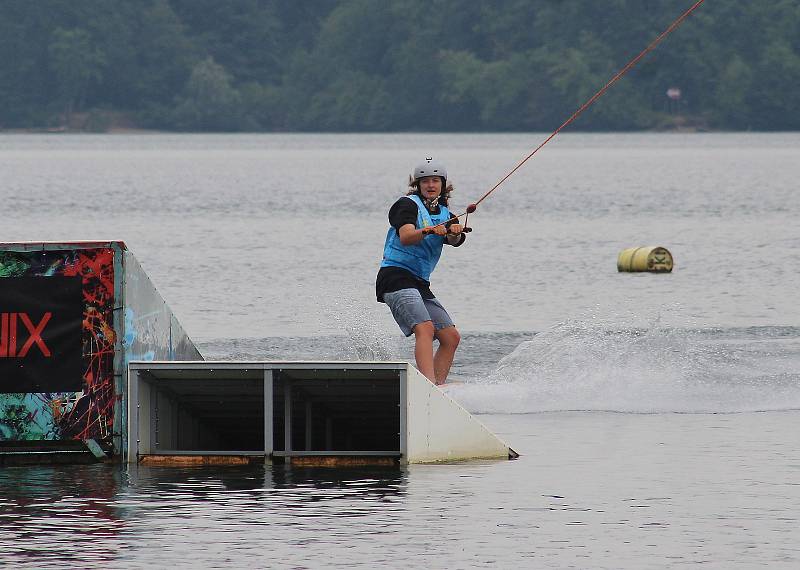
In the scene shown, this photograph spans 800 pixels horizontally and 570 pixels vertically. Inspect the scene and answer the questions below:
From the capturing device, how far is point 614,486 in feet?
34.4

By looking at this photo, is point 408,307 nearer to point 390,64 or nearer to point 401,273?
point 401,273

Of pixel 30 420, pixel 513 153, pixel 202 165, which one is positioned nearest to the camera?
pixel 30 420

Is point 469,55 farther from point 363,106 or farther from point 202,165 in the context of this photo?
point 202,165

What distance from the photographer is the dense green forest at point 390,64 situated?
15575 centimetres

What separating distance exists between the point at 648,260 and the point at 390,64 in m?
141

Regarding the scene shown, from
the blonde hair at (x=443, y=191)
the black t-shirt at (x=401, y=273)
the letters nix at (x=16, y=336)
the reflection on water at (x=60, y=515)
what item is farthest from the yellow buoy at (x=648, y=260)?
the letters nix at (x=16, y=336)

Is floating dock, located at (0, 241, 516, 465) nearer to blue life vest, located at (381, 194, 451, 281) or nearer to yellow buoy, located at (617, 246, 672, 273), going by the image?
blue life vest, located at (381, 194, 451, 281)

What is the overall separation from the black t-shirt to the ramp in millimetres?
1431

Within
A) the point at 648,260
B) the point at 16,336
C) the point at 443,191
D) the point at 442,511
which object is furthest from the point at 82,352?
the point at 648,260

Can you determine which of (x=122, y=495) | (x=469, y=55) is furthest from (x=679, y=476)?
(x=469, y=55)

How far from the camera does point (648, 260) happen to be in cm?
3195

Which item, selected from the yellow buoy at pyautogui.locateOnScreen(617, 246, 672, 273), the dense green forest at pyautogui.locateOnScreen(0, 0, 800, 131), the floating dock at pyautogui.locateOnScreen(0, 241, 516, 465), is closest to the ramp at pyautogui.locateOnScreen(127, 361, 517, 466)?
the floating dock at pyautogui.locateOnScreen(0, 241, 516, 465)

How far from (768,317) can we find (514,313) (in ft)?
9.20

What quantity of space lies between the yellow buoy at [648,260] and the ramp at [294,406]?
19.8m
